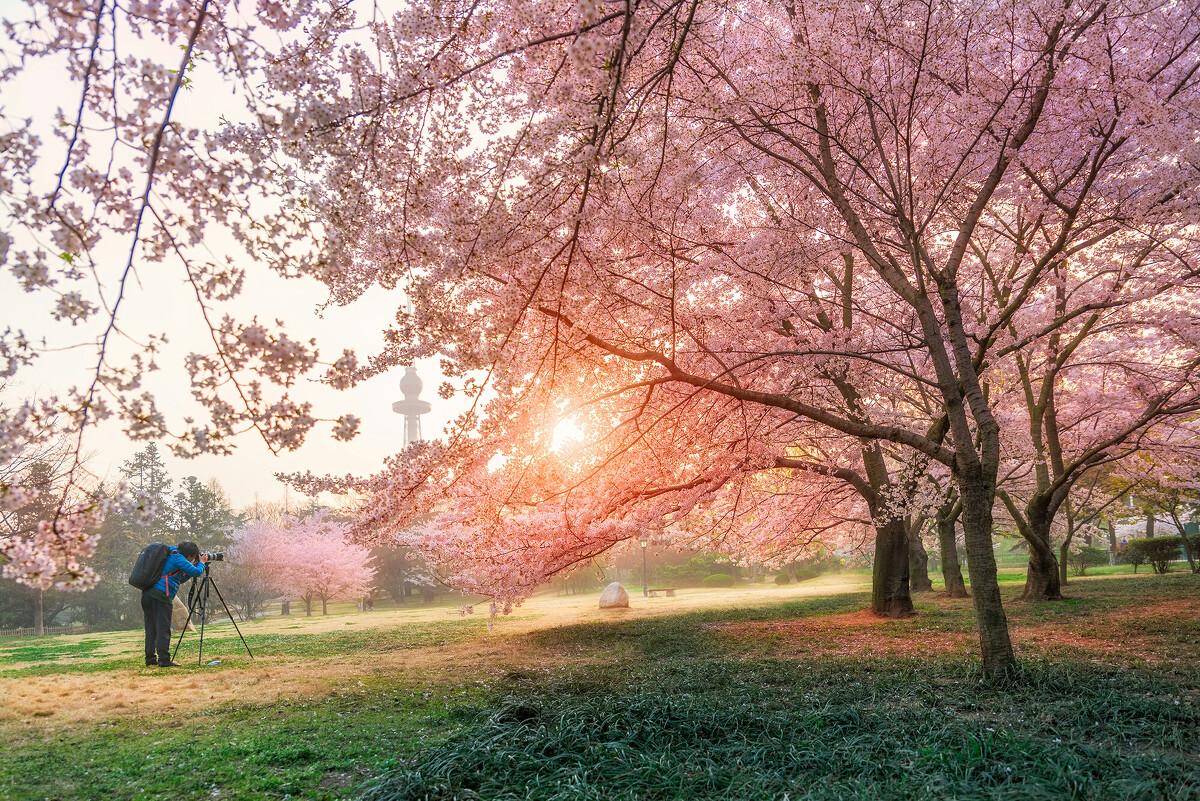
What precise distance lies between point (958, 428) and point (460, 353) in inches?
174

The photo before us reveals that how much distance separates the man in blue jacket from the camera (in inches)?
305

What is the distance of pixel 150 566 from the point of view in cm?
756

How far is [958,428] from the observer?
551cm

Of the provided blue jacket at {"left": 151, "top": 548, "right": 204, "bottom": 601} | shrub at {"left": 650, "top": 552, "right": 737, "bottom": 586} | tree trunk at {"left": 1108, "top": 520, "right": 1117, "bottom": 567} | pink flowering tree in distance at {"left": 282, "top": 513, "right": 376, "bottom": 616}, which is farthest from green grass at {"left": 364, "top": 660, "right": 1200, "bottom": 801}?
tree trunk at {"left": 1108, "top": 520, "right": 1117, "bottom": 567}

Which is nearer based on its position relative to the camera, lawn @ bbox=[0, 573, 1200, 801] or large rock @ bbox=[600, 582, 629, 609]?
lawn @ bbox=[0, 573, 1200, 801]

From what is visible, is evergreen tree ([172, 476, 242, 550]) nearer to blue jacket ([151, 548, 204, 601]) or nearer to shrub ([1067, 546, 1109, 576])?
blue jacket ([151, 548, 204, 601])

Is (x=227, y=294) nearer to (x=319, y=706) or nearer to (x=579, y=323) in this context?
(x=579, y=323)

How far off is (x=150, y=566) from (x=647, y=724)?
6.92 m

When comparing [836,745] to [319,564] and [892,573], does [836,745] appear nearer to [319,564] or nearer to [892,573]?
[892,573]

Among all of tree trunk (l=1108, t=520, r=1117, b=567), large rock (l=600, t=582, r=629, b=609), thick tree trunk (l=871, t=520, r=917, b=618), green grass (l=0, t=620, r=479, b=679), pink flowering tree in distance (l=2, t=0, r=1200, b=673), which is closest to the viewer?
pink flowering tree in distance (l=2, t=0, r=1200, b=673)

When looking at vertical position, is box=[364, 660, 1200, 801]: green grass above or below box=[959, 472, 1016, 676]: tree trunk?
below

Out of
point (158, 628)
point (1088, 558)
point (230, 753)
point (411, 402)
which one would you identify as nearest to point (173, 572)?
point (158, 628)

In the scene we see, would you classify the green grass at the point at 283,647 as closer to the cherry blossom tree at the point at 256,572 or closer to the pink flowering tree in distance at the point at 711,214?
the pink flowering tree in distance at the point at 711,214

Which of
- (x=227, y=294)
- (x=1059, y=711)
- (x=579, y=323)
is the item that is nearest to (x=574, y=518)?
(x=579, y=323)
